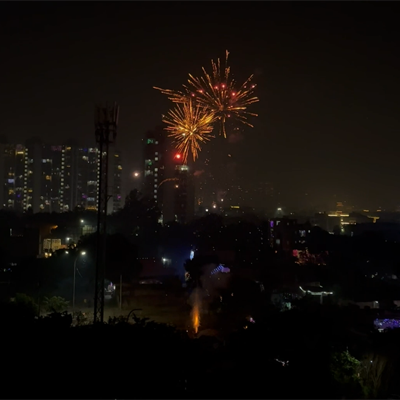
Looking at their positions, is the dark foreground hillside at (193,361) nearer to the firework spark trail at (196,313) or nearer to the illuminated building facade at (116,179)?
the firework spark trail at (196,313)

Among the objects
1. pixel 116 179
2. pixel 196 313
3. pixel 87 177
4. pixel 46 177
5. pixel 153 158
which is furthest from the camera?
pixel 116 179

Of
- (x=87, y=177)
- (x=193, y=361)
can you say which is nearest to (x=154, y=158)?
(x=87, y=177)

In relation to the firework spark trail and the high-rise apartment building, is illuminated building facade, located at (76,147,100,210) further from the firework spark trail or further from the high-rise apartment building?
the firework spark trail

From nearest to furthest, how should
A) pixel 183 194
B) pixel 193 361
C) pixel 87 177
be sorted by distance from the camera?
pixel 193 361 → pixel 183 194 → pixel 87 177

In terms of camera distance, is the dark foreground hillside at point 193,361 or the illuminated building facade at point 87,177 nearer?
the dark foreground hillside at point 193,361

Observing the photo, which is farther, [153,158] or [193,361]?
[153,158]

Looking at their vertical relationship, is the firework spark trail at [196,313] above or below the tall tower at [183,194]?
below

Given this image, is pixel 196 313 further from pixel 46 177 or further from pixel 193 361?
pixel 46 177

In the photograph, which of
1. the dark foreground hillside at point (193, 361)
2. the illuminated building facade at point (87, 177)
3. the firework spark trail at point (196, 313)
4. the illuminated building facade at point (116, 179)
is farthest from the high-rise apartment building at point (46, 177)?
the dark foreground hillside at point (193, 361)

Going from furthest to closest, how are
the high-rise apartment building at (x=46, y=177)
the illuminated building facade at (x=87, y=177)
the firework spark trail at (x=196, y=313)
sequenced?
the illuminated building facade at (x=87, y=177), the high-rise apartment building at (x=46, y=177), the firework spark trail at (x=196, y=313)
